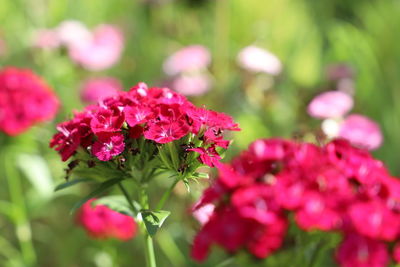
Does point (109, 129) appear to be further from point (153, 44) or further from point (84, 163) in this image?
point (153, 44)

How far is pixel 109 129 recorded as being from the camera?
1.08 metres

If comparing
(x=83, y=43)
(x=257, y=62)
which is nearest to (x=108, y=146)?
(x=257, y=62)

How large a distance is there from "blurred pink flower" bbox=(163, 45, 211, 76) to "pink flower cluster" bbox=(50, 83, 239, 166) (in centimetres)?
163

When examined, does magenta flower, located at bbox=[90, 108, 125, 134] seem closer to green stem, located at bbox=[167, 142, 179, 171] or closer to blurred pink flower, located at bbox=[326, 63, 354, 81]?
green stem, located at bbox=[167, 142, 179, 171]

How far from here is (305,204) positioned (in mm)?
1000

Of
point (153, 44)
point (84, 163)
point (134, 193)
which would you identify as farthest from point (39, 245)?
point (84, 163)

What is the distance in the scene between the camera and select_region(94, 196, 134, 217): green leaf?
1.25 metres

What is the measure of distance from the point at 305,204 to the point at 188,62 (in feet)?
6.21

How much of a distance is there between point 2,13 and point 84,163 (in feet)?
10.4

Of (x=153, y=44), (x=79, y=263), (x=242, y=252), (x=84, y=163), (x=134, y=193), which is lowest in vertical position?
(x=79, y=263)

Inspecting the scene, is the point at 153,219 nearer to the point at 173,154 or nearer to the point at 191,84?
the point at 173,154

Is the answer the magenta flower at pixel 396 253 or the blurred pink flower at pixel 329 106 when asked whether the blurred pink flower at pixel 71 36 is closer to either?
the blurred pink flower at pixel 329 106

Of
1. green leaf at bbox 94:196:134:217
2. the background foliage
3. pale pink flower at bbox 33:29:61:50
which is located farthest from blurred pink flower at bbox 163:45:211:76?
green leaf at bbox 94:196:134:217

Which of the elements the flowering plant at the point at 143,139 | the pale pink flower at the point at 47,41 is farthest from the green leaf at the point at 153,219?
the pale pink flower at the point at 47,41
